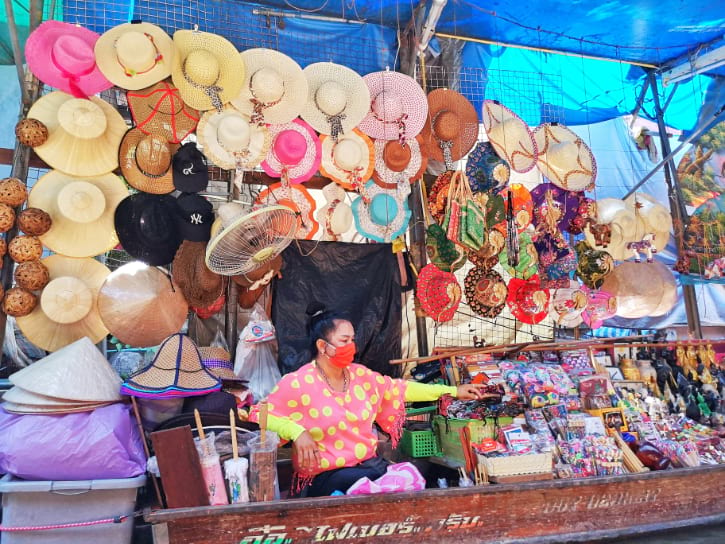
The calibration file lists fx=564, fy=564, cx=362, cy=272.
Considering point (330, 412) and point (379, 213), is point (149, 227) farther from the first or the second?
point (330, 412)


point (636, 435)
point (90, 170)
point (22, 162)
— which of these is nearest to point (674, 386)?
point (636, 435)

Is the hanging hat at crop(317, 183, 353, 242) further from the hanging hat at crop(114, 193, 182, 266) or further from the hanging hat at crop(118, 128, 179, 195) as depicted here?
the hanging hat at crop(118, 128, 179, 195)

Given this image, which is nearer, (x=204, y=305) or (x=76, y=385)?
(x=76, y=385)

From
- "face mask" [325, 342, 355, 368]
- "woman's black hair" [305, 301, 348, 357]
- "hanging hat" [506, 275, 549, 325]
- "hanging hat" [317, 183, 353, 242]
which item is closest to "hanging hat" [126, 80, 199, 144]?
"hanging hat" [317, 183, 353, 242]

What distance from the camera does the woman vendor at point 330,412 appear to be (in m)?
2.92

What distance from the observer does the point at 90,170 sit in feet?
12.7

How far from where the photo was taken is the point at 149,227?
158 inches

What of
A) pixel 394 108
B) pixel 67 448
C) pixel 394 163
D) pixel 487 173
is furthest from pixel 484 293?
pixel 67 448

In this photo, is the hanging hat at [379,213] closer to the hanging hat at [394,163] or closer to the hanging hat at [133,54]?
the hanging hat at [394,163]

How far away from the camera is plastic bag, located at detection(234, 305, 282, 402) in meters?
4.21

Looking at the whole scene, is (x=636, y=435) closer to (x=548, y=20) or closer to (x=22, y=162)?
(x=548, y=20)

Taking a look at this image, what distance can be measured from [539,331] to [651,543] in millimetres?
3224

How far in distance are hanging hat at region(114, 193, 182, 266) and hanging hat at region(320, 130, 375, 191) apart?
1.24m

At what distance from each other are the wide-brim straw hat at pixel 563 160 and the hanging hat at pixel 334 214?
6.64 ft
